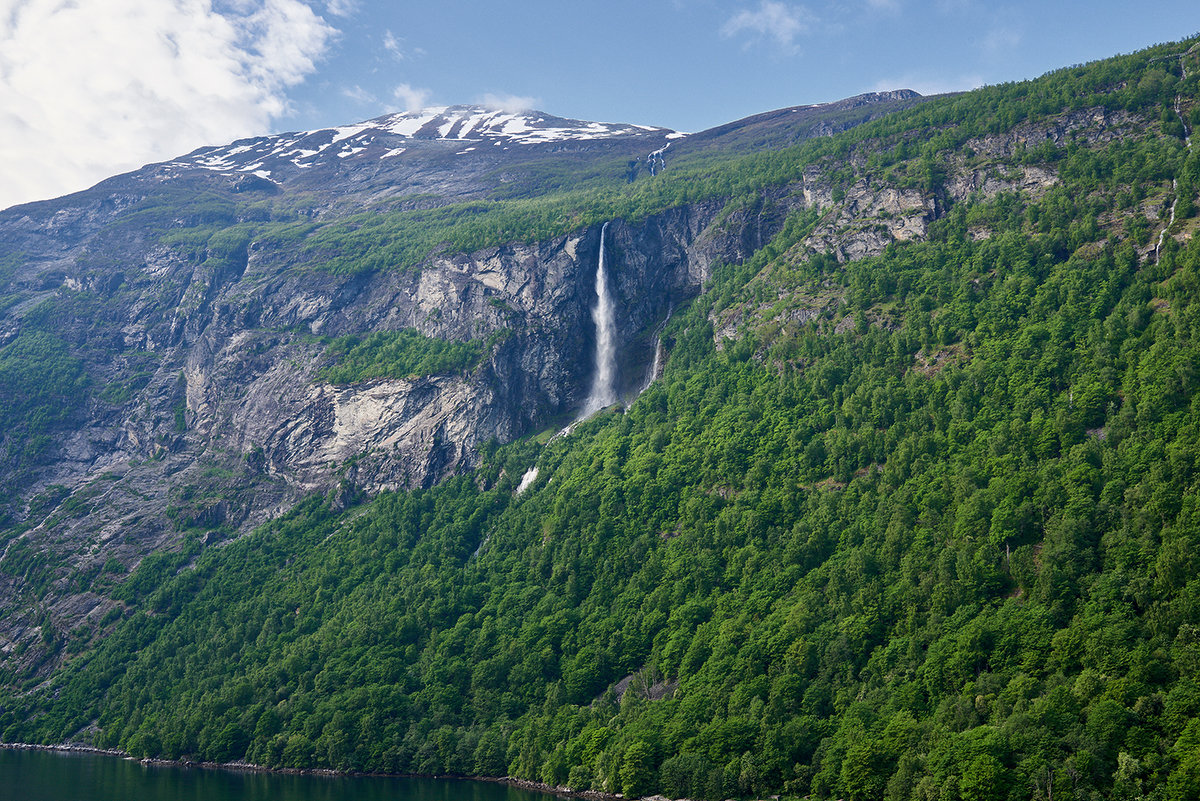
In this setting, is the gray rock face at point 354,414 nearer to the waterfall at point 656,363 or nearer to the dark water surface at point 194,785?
the waterfall at point 656,363

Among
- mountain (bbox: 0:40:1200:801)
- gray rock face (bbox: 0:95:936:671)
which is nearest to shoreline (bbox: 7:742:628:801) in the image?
mountain (bbox: 0:40:1200:801)

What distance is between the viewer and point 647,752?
8731cm

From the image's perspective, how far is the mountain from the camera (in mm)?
82000

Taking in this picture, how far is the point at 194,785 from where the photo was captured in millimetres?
94062

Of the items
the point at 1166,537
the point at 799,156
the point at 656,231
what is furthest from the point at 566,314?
the point at 1166,537

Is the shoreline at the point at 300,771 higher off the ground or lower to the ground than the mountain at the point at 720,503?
lower

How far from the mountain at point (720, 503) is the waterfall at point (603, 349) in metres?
1.64

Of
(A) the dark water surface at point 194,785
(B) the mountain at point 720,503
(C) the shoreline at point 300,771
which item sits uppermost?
(B) the mountain at point 720,503

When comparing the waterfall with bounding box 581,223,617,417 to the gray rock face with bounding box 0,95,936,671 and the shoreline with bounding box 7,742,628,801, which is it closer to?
the gray rock face with bounding box 0,95,936,671

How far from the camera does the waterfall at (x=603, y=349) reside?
586ft

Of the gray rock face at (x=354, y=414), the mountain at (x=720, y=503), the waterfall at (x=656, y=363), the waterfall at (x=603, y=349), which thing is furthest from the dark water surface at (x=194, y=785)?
the waterfall at (x=603, y=349)

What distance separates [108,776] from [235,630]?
3866cm

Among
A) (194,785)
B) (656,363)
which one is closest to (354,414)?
(656,363)

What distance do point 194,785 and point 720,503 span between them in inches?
2902
